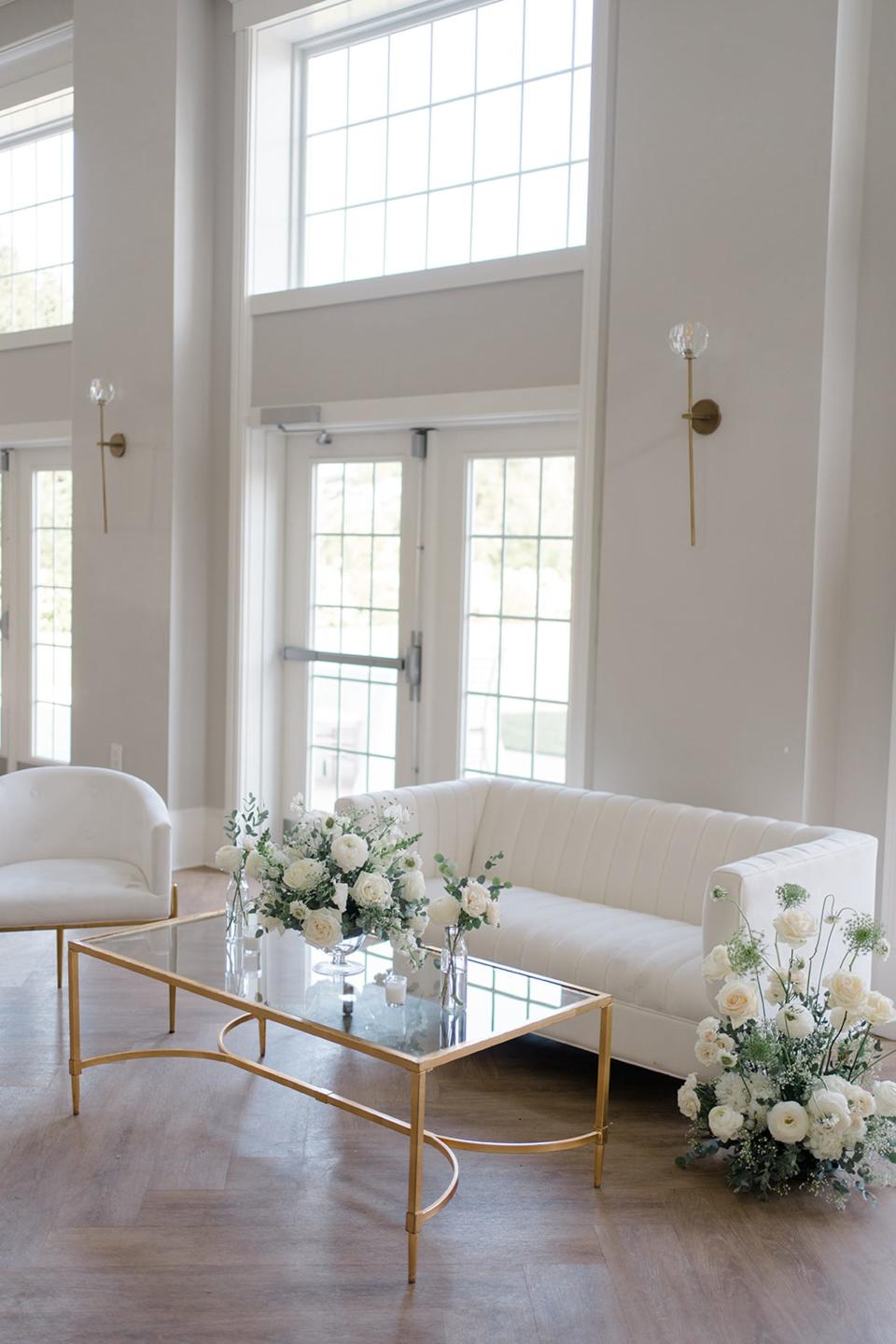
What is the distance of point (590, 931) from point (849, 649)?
1.33 metres

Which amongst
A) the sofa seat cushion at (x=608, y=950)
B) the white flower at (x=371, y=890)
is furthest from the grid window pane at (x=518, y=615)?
the white flower at (x=371, y=890)

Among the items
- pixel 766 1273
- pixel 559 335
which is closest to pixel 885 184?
pixel 559 335

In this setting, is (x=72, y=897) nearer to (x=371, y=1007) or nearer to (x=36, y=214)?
(x=371, y=1007)

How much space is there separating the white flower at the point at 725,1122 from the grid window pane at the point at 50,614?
5171 mm

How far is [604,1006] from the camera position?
10.6 feet

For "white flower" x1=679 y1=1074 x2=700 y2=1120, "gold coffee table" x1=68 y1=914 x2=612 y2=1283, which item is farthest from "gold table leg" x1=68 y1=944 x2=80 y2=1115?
"white flower" x1=679 y1=1074 x2=700 y2=1120

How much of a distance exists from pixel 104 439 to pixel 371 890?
4036mm

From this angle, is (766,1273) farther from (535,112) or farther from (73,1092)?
(535,112)

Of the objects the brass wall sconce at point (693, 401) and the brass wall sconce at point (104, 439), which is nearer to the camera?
the brass wall sconce at point (693, 401)

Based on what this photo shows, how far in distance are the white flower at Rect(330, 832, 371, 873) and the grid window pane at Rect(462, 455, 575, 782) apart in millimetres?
2229

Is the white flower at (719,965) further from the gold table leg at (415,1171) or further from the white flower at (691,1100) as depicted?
the gold table leg at (415,1171)

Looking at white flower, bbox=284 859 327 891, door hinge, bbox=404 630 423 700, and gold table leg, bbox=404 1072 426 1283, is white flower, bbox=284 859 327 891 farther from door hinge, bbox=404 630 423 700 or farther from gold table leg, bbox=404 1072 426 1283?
door hinge, bbox=404 630 423 700

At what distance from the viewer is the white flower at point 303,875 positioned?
3146 millimetres

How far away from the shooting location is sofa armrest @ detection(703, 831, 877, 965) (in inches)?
135
